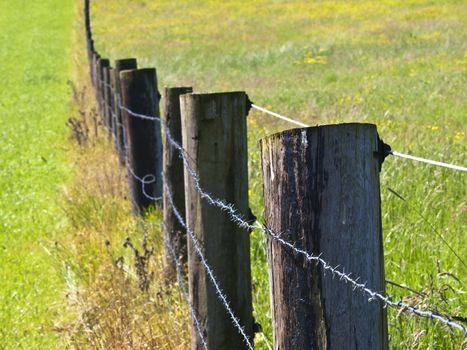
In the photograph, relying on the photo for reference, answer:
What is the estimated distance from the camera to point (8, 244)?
652 cm

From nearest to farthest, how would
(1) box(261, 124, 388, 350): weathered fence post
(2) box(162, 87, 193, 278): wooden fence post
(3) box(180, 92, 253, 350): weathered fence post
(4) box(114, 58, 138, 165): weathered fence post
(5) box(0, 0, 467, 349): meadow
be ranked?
1. (1) box(261, 124, 388, 350): weathered fence post
2. (3) box(180, 92, 253, 350): weathered fence post
3. (5) box(0, 0, 467, 349): meadow
4. (2) box(162, 87, 193, 278): wooden fence post
5. (4) box(114, 58, 138, 165): weathered fence post

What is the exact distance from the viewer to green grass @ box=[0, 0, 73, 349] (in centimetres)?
472

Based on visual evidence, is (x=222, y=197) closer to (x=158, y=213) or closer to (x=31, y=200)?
(x=158, y=213)

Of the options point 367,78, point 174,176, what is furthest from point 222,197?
point 367,78

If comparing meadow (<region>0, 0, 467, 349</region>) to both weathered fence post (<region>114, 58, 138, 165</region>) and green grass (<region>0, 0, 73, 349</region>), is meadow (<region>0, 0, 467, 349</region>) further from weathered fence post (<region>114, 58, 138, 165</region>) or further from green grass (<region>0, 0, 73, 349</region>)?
weathered fence post (<region>114, 58, 138, 165</region>)

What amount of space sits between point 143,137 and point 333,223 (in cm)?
393

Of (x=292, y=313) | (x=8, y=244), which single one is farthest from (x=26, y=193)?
(x=292, y=313)

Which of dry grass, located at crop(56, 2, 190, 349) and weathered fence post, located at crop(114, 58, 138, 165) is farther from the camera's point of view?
weathered fence post, located at crop(114, 58, 138, 165)

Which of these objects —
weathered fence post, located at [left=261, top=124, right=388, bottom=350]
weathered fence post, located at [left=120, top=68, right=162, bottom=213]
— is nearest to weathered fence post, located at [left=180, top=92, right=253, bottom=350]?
weathered fence post, located at [left=261, top=124, right=388, bottom=350]

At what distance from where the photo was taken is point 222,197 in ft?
9.32

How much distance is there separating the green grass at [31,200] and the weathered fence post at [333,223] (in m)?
2.79

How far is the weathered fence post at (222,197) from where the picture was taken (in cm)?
281

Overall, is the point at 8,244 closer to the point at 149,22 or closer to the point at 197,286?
the point at 197,286

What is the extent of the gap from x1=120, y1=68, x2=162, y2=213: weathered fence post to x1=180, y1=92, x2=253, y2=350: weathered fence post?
93.5 inches
